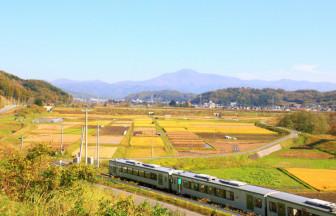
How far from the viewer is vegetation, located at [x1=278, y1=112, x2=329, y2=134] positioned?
82.3 m

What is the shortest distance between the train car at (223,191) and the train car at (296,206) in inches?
23.0

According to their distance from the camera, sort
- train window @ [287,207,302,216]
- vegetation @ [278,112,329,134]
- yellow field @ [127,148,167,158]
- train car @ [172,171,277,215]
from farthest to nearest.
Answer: vegetation @ [278,112,329,134] < yellow field @ [127,148,167,158] < train car @ [172,171,277,215] < train window @ [287,207,302,216]

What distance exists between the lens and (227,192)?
22.8 metres

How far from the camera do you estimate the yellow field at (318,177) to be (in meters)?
31.6

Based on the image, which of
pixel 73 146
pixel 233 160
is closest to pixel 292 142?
pixel 233 160

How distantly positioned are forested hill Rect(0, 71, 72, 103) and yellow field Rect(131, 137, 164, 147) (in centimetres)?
8759

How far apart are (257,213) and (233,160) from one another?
23.1m

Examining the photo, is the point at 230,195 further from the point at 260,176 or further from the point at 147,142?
the point at 147,142

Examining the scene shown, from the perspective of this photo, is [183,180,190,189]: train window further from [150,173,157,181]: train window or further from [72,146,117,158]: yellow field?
[72,146,117,158]: yellow field

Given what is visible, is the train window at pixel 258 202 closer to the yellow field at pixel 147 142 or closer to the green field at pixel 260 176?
the green field at pixel 260 176

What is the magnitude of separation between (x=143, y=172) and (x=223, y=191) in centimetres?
870

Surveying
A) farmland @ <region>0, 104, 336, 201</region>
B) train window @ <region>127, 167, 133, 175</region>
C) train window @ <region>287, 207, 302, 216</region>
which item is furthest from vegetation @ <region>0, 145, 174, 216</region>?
farmland @ <region>0, 104, 336, 201</region>

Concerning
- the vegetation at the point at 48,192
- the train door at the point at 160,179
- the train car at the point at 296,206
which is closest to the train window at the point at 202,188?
the train door at the point at 160,179

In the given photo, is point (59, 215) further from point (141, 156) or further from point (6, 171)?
point (141, 156)
